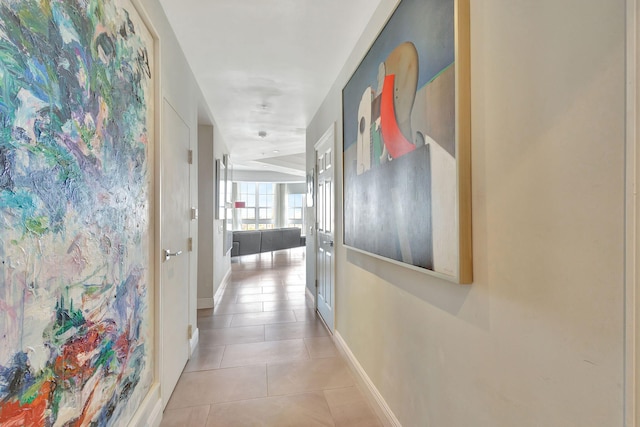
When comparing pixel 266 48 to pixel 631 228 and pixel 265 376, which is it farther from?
pixel 265 376

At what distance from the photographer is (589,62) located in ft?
2.10

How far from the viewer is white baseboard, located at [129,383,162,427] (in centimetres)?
144

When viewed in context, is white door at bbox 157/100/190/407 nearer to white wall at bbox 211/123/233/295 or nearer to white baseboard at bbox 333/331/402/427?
white baseboard at bbox 333/331/402/427

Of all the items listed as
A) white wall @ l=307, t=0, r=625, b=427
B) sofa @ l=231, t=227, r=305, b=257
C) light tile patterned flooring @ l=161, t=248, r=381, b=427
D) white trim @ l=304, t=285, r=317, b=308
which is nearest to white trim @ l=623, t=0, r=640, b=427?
white wall @ l=307, t=0, r=625, b=427

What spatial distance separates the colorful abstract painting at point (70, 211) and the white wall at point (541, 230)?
1.31 m

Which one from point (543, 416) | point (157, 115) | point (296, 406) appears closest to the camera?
point (543, 416)

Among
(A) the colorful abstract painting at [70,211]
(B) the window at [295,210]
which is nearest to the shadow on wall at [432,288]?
(A) the colorful abstract painting at [70,211]

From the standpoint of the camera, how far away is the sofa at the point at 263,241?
7326 mm

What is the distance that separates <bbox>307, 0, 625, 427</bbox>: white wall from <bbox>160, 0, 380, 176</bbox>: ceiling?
1.21 m

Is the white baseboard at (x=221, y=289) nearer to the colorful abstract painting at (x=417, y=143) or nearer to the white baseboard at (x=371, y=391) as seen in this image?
the white baseboard at (x=371, y=391)

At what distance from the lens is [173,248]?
6.50ft

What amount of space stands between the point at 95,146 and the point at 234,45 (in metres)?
1.55

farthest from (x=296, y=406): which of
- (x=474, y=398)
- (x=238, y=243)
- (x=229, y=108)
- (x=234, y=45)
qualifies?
(x=238, y=243)

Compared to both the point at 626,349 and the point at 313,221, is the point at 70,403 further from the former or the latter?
the point at 313,221
